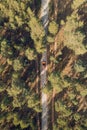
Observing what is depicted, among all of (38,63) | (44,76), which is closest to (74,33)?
(38,63)

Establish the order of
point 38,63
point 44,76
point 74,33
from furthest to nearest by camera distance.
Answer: point 38,63 → point 44,76 → point 74,33

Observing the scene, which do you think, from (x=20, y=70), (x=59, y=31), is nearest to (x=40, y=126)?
(x=20, y=70)

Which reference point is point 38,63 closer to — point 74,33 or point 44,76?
point 44,76

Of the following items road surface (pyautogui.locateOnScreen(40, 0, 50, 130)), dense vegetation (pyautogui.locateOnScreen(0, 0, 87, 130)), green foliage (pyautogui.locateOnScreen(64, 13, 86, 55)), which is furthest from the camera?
road surface (pyautogui.locateOnScreen(40, 0, 50, 130))

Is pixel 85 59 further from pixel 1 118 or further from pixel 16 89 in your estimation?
pixel 1 118

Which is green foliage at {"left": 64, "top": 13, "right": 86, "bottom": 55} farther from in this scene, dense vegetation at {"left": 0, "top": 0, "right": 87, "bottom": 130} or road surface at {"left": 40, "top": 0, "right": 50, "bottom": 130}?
road surface at {"left": 40, "top": 0, "right": 50, "bottom": 130}

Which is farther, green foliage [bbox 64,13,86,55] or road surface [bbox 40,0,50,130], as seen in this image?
road surface [bbox 40,0,50,130]

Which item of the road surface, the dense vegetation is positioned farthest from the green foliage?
the road surface

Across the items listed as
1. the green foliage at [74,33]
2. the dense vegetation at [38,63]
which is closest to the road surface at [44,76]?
the dense vegetation at [38,63]

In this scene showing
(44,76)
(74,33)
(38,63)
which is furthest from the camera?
(38,63)
